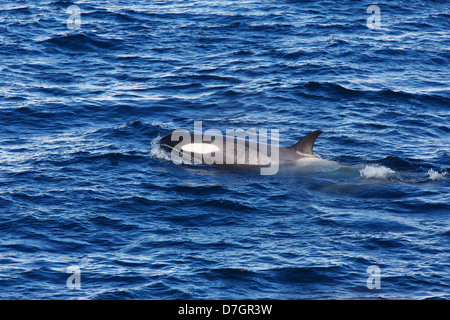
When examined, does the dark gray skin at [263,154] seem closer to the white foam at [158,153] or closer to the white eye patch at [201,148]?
the white eye patch at [201,148]

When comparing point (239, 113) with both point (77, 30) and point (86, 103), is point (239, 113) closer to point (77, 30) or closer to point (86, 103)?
point (86, 103)

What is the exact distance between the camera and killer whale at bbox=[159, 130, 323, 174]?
18859mm

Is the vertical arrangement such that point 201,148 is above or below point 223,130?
below

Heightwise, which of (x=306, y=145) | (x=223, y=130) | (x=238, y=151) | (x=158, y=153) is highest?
(x=223, y=130)

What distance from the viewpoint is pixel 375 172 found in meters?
18.4

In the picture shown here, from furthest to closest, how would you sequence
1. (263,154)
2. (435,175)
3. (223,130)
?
(223,130) < (263,154) < (435,175)

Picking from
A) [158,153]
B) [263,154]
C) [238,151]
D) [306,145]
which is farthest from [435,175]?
[158,153]

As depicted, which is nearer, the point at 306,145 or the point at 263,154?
the point at 306,145

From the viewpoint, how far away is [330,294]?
12.6 metres

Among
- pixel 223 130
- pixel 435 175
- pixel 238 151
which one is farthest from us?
pixel 223 130

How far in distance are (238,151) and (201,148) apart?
1.14m

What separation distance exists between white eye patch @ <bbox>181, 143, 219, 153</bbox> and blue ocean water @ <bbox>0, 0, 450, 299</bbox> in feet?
1.93

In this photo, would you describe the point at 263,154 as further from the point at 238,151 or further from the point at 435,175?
the point at 435,175

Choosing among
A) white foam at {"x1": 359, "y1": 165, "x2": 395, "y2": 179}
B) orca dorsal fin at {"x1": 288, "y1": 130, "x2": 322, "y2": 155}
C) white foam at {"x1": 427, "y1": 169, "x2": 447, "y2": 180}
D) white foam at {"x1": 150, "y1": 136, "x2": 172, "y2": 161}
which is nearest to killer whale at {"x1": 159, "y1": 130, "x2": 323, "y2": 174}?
orca dorsal fin at {"x1": 288, "y1": 130, "x2": 322, "y2": 155}
